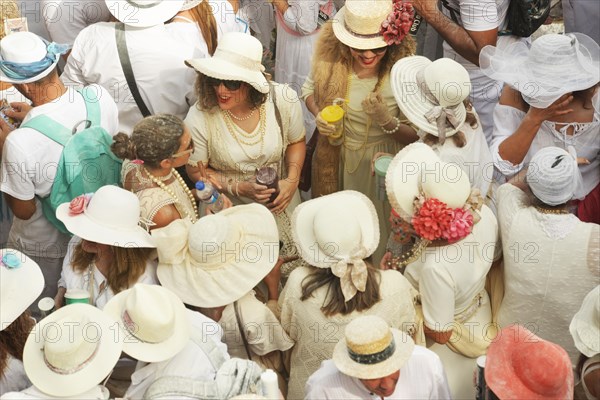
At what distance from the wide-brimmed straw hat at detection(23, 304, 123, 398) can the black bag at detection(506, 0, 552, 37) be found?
11.4 feet

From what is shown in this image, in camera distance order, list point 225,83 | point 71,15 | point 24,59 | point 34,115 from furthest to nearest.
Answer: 1. point 71,15
2. point 225,83
3. point 34,115
4. point 24,59

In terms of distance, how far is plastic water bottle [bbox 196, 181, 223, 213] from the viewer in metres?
4.70

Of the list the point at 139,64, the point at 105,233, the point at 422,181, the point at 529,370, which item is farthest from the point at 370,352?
the point at 139,64

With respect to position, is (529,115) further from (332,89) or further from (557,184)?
(332,89)

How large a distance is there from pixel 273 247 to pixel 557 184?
1.46 meters

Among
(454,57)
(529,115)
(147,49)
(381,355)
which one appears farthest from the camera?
(454,57)

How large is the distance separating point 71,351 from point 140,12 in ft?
8.34

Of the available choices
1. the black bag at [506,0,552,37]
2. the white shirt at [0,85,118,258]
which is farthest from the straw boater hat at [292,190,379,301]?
the black bag at [506,0,552,37]

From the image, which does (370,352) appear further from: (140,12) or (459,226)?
(140,12)

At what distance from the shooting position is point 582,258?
3.94m

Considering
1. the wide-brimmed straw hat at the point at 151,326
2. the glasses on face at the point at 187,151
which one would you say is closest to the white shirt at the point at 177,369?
the wide-brimmed straw hat at the point at 151,326

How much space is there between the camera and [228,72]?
186 inches

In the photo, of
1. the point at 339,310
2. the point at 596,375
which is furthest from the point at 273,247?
the point at 596,375

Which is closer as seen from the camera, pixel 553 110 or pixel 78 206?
pixel 78 206
